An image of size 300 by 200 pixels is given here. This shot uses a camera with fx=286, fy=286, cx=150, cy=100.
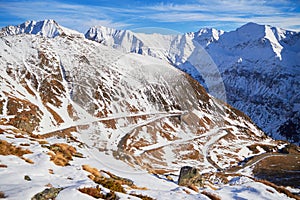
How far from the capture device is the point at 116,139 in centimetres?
14450

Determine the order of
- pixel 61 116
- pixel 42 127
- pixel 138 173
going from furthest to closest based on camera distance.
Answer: pixel 61 116
pixel 42 127
pixel 138 173

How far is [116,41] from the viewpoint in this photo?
71.5 feet

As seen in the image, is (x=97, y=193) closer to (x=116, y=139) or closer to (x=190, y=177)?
(x=190, y=177)

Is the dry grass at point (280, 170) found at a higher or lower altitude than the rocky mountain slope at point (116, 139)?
lower

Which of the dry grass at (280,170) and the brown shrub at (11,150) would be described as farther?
the dry grass at (280,170)

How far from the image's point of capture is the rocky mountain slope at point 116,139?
56.6ft

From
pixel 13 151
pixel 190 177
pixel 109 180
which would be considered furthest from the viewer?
pixel 190 177

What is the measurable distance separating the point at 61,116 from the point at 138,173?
475ft

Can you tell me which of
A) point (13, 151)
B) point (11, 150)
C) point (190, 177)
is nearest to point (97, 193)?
point (13, 151)

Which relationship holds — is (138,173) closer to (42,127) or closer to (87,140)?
(87,140)

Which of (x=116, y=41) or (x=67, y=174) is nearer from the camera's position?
(x=67, y=174)

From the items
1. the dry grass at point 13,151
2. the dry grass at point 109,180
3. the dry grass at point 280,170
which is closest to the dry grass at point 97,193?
the dry grass at point 109,180

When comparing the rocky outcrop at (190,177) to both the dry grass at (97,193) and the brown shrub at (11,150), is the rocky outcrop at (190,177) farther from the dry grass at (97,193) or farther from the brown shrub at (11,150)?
the dry grass at (97,193)

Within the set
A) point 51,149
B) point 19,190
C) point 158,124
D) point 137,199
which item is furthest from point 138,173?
point 158,124
